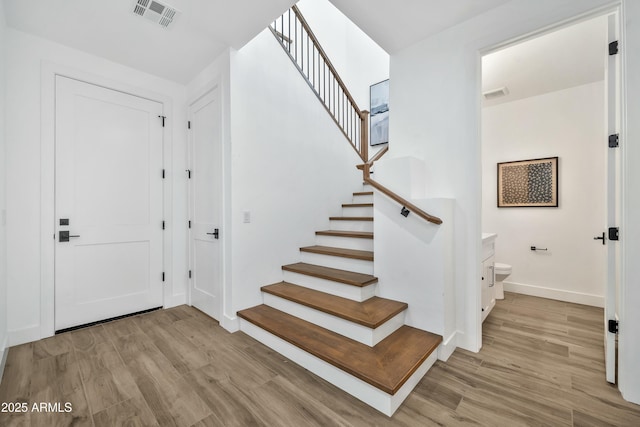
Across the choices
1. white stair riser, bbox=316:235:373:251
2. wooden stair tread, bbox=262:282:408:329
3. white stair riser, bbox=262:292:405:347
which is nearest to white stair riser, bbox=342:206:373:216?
white stair riser, bbox=316:235:373:251

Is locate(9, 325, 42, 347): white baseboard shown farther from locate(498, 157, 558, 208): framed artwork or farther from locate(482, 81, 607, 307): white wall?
locate(498, 157, 558, 208): framed artwork

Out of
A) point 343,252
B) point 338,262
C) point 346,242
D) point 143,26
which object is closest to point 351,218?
point 346,242

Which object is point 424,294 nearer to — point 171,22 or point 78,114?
point 171,22

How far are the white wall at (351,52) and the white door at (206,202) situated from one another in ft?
10.1

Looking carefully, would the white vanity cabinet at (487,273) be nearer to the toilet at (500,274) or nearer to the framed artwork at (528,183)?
the toilet at (500,274)

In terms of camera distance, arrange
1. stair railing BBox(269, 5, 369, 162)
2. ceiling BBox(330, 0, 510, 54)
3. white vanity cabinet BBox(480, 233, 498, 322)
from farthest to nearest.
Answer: stair railing BBox(269, 5, 369, 162), white vanity cabinet BBox(480, 233, 498, 322), ceiling BBox(330, 0, 510, 54)

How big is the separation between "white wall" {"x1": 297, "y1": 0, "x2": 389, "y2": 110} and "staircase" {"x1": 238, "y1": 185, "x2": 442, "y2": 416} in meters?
3.31

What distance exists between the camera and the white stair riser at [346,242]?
9.69 feet

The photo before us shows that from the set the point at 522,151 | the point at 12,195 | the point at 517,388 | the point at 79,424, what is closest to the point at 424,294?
the point at 517,388

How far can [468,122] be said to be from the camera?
2.22 m

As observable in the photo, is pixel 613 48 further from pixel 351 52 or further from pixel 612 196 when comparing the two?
pixel 351 52

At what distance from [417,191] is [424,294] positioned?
879 millimetres

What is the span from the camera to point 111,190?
2.86m

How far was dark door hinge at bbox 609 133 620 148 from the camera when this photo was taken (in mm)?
1752
